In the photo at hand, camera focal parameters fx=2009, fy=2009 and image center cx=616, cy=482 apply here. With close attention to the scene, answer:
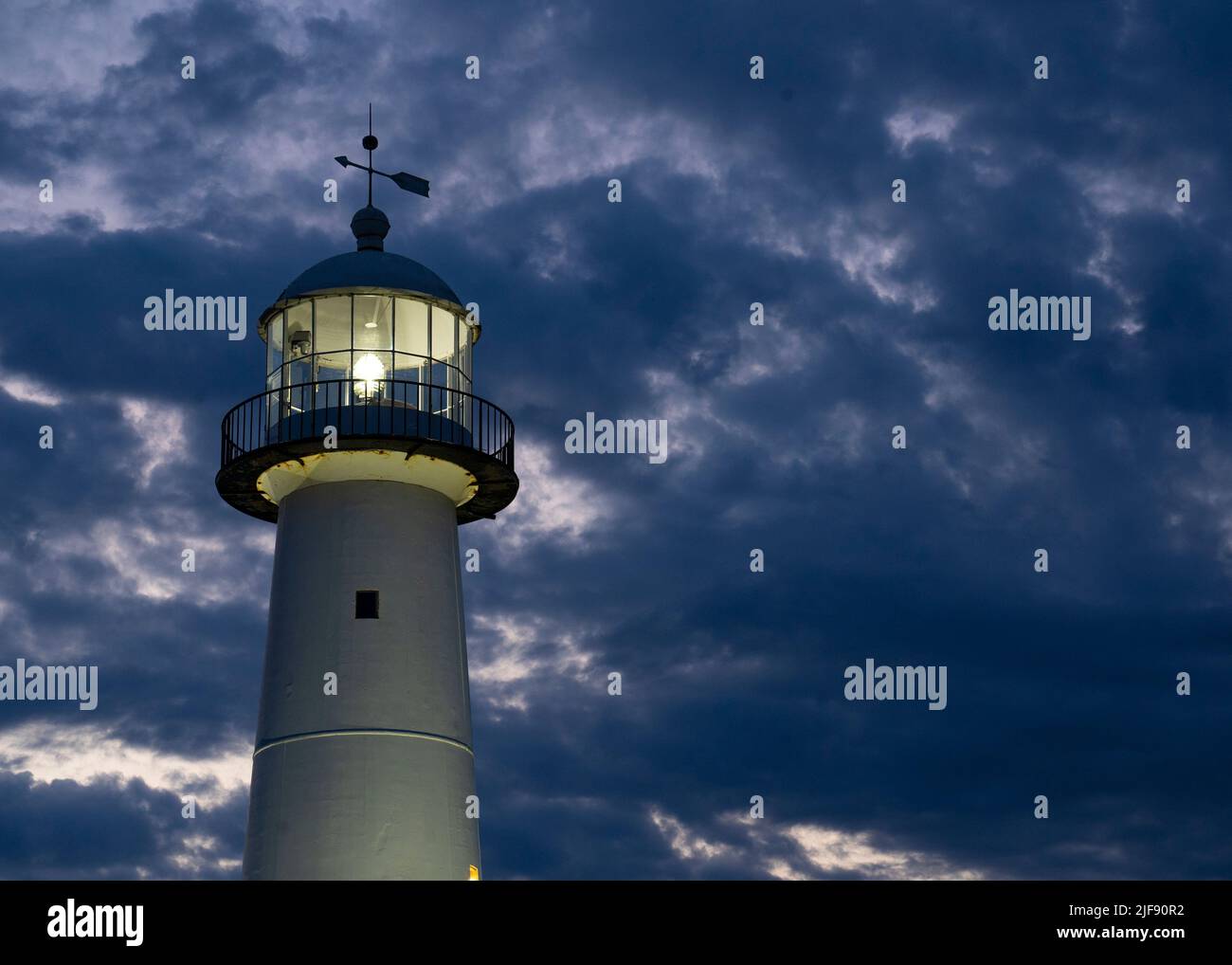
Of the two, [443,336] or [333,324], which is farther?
[443,336]

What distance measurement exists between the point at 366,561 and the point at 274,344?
4.78m

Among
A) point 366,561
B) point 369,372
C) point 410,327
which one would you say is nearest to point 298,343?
point 369,372

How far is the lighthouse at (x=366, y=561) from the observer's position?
32969 millimetres

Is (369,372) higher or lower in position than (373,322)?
lower

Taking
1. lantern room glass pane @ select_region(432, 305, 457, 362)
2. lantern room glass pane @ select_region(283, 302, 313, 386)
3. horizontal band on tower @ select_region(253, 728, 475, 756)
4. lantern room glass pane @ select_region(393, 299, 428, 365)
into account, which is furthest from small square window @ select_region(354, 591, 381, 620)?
lantern room glass pane @ select_region(432, 305, 457, 362)

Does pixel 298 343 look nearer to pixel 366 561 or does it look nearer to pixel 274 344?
pixel 274 344

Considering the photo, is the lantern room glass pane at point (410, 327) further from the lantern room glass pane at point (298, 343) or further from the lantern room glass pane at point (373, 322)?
the lantern room glass pane at point (298, 343)

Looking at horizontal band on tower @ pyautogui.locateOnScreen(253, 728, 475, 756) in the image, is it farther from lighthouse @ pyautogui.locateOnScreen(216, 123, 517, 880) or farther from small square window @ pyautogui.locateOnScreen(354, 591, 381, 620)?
small square window @ pyautogui.locateOnScreen(354, 591, 381, 620)

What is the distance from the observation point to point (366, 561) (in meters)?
34.3

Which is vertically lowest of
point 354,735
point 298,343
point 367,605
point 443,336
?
point 354,735

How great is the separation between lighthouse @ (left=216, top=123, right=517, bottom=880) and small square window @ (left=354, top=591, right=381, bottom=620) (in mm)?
36

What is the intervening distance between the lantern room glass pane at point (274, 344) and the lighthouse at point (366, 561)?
5cm
